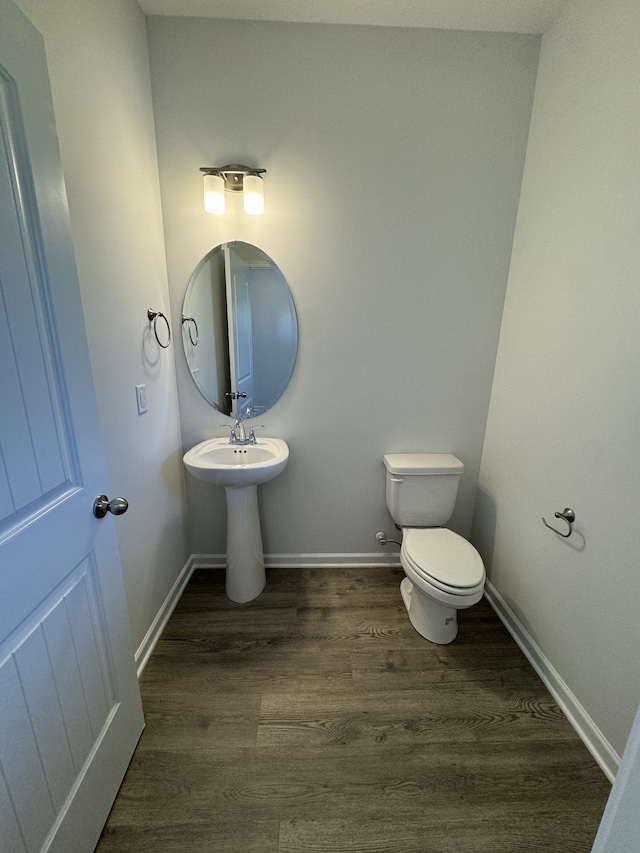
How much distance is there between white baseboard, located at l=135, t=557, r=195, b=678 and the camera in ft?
4.82

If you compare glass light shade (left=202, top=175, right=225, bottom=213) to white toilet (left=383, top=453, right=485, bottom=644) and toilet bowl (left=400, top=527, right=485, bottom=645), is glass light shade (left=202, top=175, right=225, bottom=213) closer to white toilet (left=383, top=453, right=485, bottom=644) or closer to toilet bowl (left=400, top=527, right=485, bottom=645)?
white toilet (left=383, top=453, right=485, bottom=644)

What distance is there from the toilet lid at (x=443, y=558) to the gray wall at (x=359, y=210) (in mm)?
404

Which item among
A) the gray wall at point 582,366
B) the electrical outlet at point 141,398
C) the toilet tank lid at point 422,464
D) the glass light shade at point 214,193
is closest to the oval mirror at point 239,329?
the glass light shade at point 214,193

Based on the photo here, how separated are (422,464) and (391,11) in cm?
197

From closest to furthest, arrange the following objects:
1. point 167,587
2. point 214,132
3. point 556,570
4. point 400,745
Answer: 1. point 400,745
2. point 556,570
3. point 214,132
4. point 167,587

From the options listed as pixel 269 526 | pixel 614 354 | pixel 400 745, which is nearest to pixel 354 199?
pixel 614 354

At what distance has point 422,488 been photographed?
1810 mm

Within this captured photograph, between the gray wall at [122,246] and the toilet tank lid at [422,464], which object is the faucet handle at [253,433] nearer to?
the gray wall at [122,246]

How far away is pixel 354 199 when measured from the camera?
1.62 meters

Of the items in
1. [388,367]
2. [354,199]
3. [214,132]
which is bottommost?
[388,367]

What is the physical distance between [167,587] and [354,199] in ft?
7.06

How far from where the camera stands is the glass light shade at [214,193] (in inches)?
59.6

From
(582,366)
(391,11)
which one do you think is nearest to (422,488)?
(582,366)

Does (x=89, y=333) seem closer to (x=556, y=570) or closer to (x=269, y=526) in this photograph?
(x=269, y=526)
